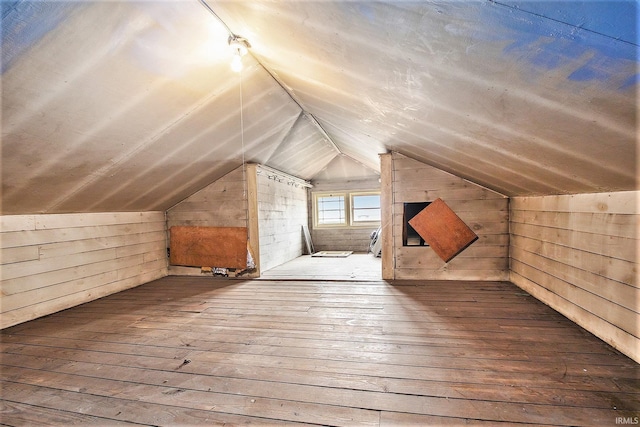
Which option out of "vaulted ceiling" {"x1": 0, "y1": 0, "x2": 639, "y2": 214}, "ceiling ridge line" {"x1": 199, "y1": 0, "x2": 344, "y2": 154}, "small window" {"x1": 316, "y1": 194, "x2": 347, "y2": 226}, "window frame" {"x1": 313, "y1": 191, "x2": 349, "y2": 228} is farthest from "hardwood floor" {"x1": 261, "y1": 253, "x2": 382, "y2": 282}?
"ceiling ridge line" {"x1": 199, "y1": 0, "x2": 344, "y2": 154}

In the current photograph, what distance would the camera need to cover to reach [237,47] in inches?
81.7

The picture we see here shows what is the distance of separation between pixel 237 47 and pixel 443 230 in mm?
3276

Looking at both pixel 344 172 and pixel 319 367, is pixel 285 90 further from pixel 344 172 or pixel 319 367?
pixel 344 172

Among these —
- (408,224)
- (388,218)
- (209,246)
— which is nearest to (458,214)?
(388,218)

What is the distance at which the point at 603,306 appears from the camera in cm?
207

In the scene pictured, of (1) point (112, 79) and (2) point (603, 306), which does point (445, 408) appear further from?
(1) point (112, 79)

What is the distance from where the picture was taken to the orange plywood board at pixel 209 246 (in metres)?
4.54

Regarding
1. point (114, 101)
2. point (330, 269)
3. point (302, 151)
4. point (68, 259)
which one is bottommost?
point (330, 269)

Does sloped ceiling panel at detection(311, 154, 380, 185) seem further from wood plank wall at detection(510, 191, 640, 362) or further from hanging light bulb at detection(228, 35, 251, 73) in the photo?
hanging light bulb at detection(228, 35, 251, 73)

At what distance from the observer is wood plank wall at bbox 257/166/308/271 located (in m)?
5.06

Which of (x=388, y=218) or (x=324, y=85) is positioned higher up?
(x=324, y=85)

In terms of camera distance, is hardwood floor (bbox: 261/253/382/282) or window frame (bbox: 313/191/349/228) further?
window frame (bbox: 313/191/349/228)

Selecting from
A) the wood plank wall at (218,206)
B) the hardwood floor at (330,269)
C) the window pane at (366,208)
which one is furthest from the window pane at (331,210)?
the wood plank wall at (218,206)

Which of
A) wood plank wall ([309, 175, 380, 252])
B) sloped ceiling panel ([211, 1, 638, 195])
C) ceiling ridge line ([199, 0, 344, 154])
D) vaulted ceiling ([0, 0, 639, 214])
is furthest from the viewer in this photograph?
wood plank wall ([309, 175, 380, 252])
